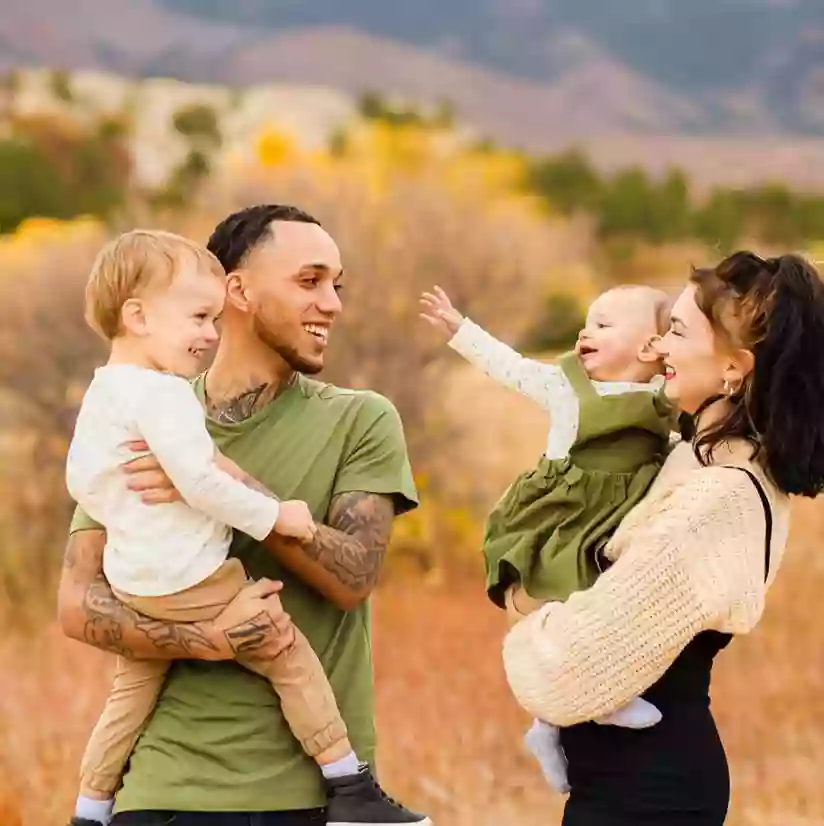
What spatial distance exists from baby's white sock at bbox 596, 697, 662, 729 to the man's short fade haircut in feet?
3.48

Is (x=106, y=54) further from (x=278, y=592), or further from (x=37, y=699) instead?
(x=278, y=592)

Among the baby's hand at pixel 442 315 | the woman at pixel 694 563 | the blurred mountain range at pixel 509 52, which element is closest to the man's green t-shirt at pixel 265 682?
the baby's hand at pixel 442 315

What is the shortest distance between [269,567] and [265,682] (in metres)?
0.20

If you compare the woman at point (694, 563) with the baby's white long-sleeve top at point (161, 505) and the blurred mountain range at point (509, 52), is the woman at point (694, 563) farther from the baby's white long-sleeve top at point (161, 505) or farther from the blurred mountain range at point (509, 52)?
the blurred mountain range at point (509, 52)

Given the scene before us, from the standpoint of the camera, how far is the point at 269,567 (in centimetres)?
271

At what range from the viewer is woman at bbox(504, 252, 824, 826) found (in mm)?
2391

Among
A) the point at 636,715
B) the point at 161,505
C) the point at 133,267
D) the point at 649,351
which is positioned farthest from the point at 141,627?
the point at 649,351

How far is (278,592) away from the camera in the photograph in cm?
266

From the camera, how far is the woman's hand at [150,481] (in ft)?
8.29

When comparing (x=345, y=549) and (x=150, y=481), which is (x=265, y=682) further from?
(x=150, y=481)

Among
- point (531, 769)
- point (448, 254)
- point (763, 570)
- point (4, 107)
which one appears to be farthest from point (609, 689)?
point (4, 107)

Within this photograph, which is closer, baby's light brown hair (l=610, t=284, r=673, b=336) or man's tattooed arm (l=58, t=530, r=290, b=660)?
man's tattooed arm (l=58, t=530, r=290, b=660)

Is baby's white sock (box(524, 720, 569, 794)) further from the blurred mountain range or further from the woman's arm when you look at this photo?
the blurred mountain range

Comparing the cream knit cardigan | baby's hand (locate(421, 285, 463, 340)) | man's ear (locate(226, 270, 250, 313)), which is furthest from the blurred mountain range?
the cream knit cardigan
